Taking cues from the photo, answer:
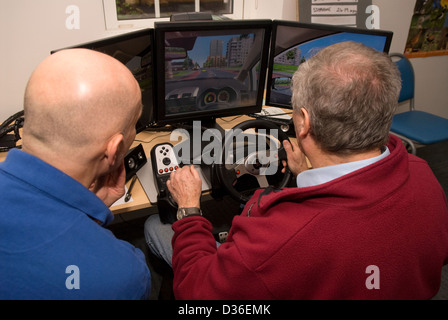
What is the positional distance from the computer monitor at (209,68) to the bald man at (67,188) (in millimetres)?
618

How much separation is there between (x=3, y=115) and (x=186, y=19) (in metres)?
1.28

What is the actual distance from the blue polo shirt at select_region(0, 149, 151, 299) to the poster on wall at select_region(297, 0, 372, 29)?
213 centimetres

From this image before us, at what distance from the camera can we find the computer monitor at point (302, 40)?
1.62m

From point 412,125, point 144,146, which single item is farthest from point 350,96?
point 412,125

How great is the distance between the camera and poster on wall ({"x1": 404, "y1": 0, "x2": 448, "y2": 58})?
112 inches

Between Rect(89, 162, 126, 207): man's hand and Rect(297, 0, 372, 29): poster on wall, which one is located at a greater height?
Rect(297, 0, 372, 29): poster on wall

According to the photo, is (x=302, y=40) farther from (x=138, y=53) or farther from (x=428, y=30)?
(x=428, y=30)

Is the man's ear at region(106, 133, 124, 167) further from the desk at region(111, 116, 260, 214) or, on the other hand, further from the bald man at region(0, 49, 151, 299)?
the desk at region(111, 116, 260, 214)

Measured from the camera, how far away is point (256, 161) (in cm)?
142

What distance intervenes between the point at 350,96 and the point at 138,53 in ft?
3.06

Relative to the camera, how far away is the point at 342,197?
0.79 metres

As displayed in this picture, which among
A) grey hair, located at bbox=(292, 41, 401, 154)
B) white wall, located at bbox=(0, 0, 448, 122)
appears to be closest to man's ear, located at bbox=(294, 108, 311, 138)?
grey hair, located at bbox=(292, 41, 401, 154)

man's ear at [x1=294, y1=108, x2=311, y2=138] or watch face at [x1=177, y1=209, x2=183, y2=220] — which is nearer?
man's ear at [x1=294, y1=108, x2=311, y2=138]

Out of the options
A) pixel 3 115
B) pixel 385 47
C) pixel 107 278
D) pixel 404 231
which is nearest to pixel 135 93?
pixel 107 278
